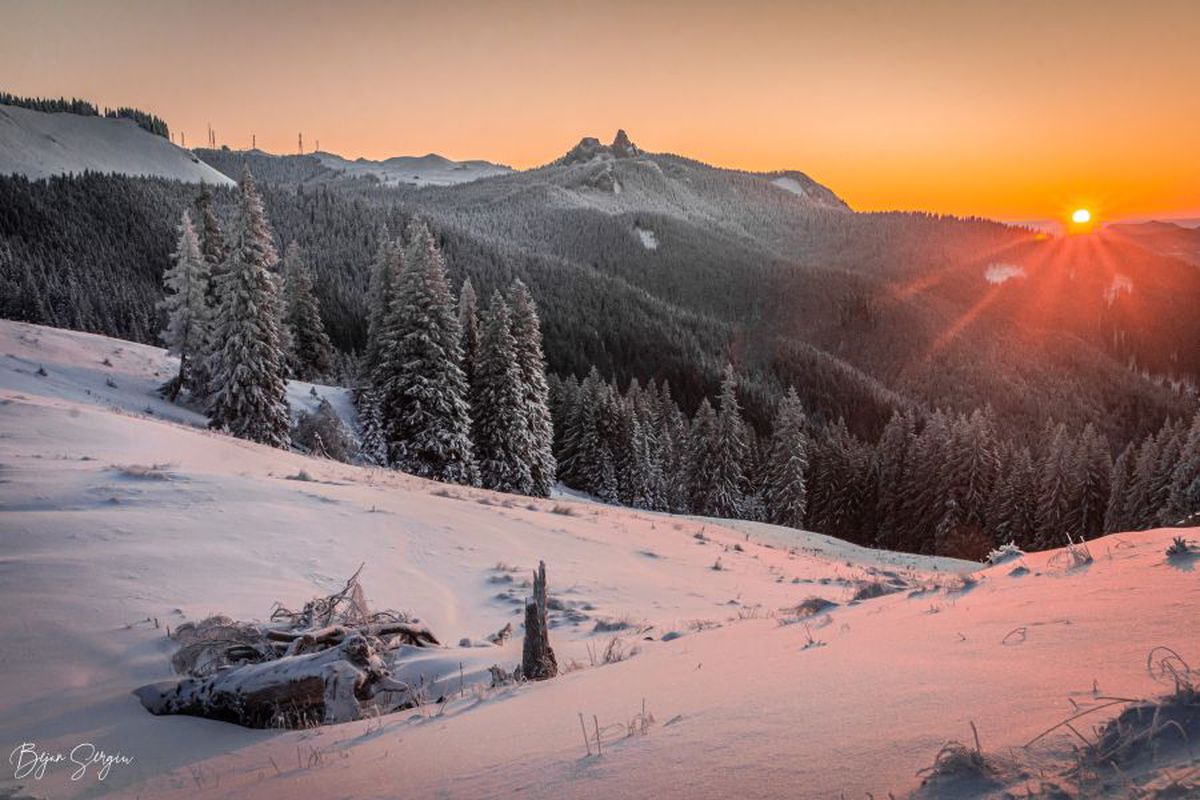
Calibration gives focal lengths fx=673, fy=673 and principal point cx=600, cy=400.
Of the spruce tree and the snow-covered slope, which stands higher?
the snow-covered slope

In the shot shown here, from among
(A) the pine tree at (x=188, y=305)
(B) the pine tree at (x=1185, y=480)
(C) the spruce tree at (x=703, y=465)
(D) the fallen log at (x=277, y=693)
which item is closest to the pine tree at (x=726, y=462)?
(C) the spruce tree at (x=703, y=465)

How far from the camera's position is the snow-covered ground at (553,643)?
2.67 meters

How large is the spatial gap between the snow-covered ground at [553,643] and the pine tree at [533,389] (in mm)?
24972

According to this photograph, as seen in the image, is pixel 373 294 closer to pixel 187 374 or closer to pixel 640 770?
pixel 187 374

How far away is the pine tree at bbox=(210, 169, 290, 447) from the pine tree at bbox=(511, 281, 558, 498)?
11119 mm

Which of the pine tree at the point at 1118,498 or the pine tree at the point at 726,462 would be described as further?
the pine tree at the point at 726,462

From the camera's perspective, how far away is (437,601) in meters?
8.87

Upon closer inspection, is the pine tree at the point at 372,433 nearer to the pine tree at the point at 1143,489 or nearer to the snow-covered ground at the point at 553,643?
the snow-covered ground at the point at 553,643

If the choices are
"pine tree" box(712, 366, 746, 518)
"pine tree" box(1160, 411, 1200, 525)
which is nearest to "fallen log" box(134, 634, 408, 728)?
"pine tree" box(1160, 411, 1200, 525)

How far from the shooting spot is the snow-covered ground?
8.75 ft

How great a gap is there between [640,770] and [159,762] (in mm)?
3131

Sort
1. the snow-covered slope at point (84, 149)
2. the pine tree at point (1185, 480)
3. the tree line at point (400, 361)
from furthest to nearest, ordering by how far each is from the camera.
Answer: the snow-covered slope at point (84, 149), the pine tree at point (1185, 480), the tree line at point (400, 361)

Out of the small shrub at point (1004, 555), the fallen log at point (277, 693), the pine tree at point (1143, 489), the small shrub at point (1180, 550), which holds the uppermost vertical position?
the small shrub at point (1180, 550)

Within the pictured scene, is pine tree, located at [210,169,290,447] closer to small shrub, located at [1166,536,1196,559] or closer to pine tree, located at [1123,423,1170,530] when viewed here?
small shrub, located at [1166,536,1196,559]
